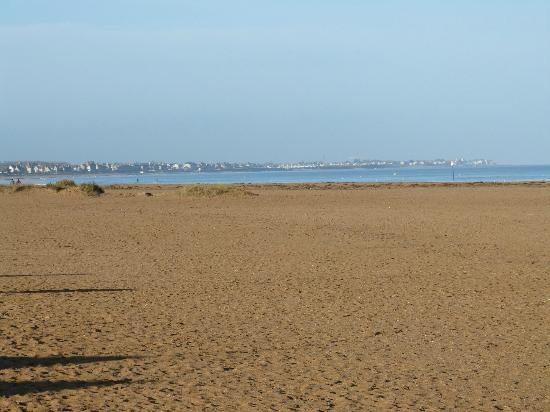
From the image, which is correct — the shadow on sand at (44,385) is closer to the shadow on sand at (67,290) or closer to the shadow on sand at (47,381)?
the shadow on sand at (47,381)

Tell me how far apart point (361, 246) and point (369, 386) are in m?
12.5

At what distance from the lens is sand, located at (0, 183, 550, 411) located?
7.94 metres

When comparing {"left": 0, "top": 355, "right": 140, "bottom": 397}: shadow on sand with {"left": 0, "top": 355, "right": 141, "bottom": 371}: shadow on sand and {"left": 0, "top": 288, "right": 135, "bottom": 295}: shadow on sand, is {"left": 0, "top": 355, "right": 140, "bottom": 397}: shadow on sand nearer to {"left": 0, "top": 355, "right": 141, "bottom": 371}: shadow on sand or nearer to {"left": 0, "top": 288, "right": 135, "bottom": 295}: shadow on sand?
{"left": 0, "top": 355, "right": 141, "bottom": 371}: shadow on sand

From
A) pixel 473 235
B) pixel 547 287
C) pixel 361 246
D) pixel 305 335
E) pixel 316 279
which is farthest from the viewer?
pixel 473 235

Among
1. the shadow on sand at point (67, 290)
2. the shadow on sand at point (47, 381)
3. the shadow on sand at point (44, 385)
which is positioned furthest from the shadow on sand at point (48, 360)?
the shadow on sand at point (67, 290)

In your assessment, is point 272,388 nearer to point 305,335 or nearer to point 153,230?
point 305,335

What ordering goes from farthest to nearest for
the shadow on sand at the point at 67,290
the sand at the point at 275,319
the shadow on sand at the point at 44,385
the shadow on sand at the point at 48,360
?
the shadow on sand at the point at 67,290
the shadow on sand at the point at 48,360
the sand at the point at 275,319
the shadow on sand at the point at 44,385

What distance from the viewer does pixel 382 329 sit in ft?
35.3

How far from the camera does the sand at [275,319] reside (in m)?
7.94

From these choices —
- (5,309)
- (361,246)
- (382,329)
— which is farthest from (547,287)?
(5,309)

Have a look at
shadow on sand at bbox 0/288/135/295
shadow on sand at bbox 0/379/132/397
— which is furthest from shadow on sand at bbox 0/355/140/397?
shadow on sand at bbox 0/288/135/295

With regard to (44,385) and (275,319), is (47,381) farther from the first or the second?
(275,319)

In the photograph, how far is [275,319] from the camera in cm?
1141

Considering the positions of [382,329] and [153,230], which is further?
[153,230]
